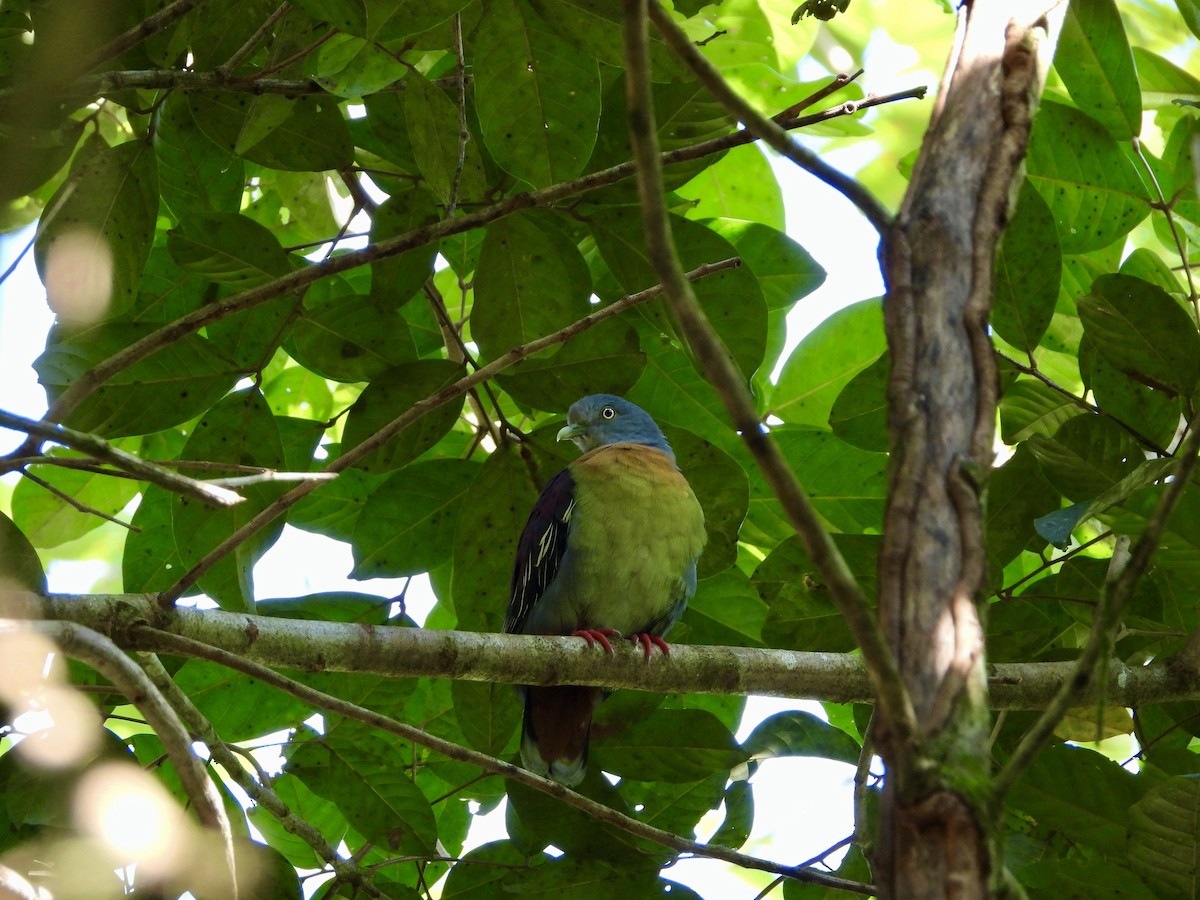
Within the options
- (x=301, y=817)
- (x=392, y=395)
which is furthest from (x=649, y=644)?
(x=301, y=817)

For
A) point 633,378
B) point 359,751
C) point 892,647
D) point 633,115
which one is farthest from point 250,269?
point 892,647

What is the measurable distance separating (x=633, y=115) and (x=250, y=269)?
2.31 m

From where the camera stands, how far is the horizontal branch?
253 centimetres

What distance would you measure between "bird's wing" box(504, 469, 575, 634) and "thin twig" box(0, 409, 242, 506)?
2.21m

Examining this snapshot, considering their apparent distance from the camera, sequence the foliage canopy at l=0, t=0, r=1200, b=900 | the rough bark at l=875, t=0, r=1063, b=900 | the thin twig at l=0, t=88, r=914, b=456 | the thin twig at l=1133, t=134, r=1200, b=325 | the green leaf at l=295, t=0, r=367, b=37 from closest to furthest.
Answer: the rough bark at l=875, t=0, r=1063, b=900 < the thin twig at l=0, t=88, r=914, b=456 < the green leaf at l=295, t=0, r=367, b=37 < the foliage canopy at l=0, t=0, r=1200, b=900 < the thin twig at l=1133, t=134, r=1200, b=325

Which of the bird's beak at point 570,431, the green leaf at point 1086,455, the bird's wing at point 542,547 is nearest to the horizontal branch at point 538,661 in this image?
the green leaf at point 1086,455

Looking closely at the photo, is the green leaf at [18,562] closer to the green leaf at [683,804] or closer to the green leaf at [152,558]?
the green leaf at [152,558]

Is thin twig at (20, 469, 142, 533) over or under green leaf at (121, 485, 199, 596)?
under

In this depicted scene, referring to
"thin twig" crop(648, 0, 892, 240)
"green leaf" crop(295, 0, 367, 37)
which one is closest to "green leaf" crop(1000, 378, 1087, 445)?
"thin twig" crop(648, 0, 892, 240)

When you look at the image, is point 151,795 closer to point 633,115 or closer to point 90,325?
point 90,325

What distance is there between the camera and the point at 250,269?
354 centimetres

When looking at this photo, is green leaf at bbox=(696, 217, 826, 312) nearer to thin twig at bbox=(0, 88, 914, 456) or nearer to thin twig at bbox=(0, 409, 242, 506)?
thin twig at bbox=(0, 88, 914, 456)

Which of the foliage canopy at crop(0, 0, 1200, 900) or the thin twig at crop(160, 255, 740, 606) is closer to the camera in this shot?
the thin twig at crop(160, 255, 740, 606)

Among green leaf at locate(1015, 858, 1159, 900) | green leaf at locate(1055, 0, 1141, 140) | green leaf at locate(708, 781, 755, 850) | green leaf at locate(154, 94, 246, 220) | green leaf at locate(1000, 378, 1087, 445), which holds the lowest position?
green leaf at locate(1015, 858, 1159, 900)
